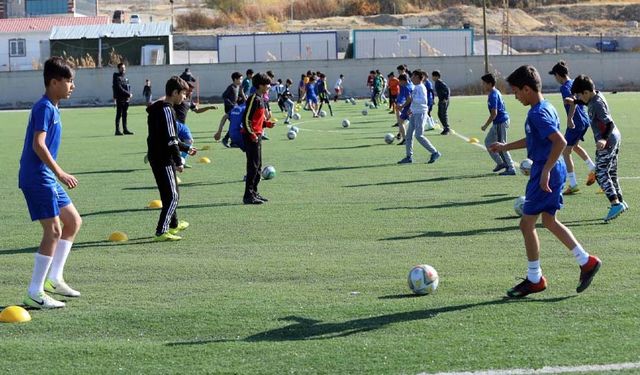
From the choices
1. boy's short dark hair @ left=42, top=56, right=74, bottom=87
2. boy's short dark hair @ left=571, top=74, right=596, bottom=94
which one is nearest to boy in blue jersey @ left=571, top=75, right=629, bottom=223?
boy's short dark hair @ left=571, top=74, right=596, bottom=94

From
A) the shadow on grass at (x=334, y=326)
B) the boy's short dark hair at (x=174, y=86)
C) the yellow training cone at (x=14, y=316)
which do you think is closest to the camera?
the shadow on grass at (x=334, y=326)

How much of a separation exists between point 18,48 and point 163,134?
7080 cm

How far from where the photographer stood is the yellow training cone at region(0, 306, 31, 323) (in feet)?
26.6

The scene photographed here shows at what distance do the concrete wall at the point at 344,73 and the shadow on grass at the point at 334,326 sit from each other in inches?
2221

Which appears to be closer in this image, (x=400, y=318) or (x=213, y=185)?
(x=400, y=318)

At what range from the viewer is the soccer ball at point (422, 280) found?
8703 millimetres

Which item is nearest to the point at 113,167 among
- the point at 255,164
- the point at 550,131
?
the point at 255,164

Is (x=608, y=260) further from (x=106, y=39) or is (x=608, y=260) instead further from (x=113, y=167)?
(x=106, y=39)

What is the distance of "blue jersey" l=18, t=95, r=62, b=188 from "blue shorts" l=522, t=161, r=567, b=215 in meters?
3.90

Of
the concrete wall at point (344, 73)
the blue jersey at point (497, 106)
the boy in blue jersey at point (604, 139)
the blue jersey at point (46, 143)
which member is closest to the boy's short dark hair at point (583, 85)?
the boy in blue jersey at point (604, 139)

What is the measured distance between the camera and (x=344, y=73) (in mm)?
66375

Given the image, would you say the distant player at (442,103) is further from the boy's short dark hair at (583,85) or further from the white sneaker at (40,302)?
the white sneaker at (40,302)

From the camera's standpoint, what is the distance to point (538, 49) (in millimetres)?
89125

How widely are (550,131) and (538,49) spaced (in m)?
83.3
